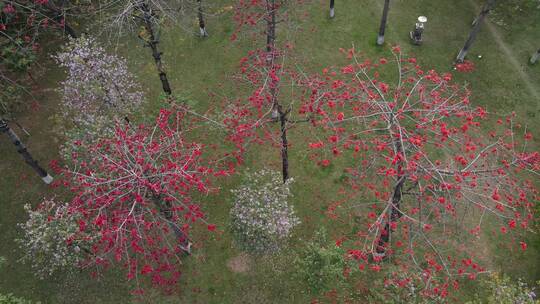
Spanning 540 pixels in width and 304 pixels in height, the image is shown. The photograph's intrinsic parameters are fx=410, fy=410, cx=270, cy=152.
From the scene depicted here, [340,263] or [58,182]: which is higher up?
[58,182]

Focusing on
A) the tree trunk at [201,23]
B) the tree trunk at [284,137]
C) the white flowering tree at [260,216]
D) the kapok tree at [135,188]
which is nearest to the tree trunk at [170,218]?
the kapok tree at [135,188]

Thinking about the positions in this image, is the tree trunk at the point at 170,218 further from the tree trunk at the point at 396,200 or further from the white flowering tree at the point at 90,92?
the tree trunk at the point at 396,200

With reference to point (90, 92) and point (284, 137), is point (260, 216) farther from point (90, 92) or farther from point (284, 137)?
point (90, 92)

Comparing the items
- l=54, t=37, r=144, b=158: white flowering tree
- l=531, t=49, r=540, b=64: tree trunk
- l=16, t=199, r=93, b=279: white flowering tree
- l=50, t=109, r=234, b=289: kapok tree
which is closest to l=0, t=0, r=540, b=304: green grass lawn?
l=531, t=49, r=540, b=64: tree trunk

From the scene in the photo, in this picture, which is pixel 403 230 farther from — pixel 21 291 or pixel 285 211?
pixel 21 291

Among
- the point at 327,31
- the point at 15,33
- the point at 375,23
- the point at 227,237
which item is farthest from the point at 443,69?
the point at 15,33

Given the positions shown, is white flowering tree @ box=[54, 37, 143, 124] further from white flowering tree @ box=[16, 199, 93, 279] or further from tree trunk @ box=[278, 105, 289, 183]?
tree trunk @ box=[278, 105, 289, 183]
